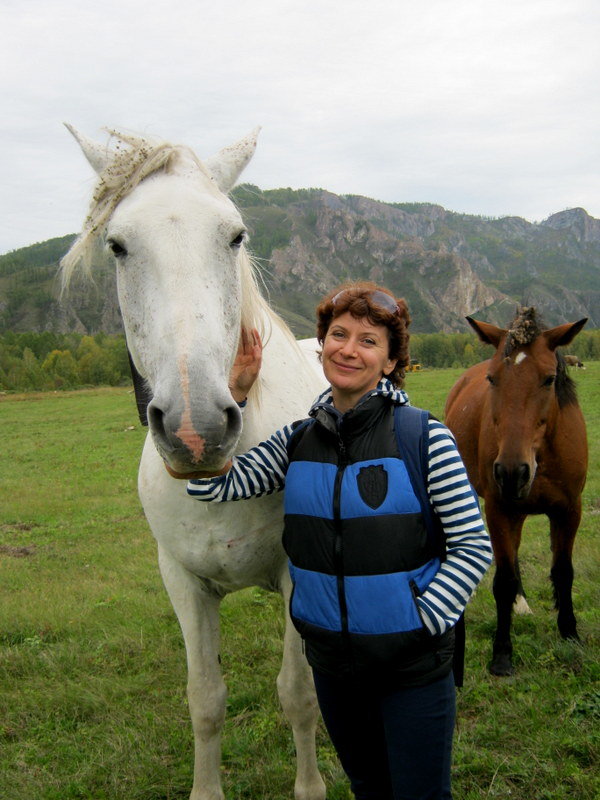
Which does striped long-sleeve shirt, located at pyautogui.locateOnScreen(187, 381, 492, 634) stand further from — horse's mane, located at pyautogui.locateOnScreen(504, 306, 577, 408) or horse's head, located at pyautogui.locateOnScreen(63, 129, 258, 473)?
horse's mane, located at pyautogui.locateOnScreen(504, 306, 577, 408)

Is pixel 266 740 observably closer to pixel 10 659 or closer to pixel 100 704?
pixel 100 704

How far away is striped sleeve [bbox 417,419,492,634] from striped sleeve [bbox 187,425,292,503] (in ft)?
2.20

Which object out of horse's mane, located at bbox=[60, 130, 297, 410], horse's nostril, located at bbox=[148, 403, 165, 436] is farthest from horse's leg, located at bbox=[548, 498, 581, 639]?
horse's nostril, located at bbox=[148, 403, 165, 436]

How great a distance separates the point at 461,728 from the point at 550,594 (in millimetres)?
2356

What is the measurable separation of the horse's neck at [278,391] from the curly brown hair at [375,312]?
58 cm

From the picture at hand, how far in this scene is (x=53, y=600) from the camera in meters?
5.87

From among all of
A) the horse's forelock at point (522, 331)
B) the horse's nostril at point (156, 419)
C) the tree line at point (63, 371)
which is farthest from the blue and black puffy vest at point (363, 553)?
the tree line at point (63, 371)

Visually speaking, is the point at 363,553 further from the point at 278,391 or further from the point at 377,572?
the point at 278,391

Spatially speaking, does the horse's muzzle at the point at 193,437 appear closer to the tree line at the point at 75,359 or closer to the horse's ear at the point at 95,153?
the horse's ear at the point at 95,153

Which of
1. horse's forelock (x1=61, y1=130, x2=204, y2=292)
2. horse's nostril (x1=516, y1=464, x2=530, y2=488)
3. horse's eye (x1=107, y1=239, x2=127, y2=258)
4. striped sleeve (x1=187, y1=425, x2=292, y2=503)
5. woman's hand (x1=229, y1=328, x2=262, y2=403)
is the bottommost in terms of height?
horse's nostril (x1=516, y1=464, x2=530, y2=488)

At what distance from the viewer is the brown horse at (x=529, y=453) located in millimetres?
3949

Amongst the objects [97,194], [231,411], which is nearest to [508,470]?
[231,411]

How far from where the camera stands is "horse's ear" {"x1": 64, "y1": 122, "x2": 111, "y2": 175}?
233 cm

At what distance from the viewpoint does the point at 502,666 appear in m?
3.83
